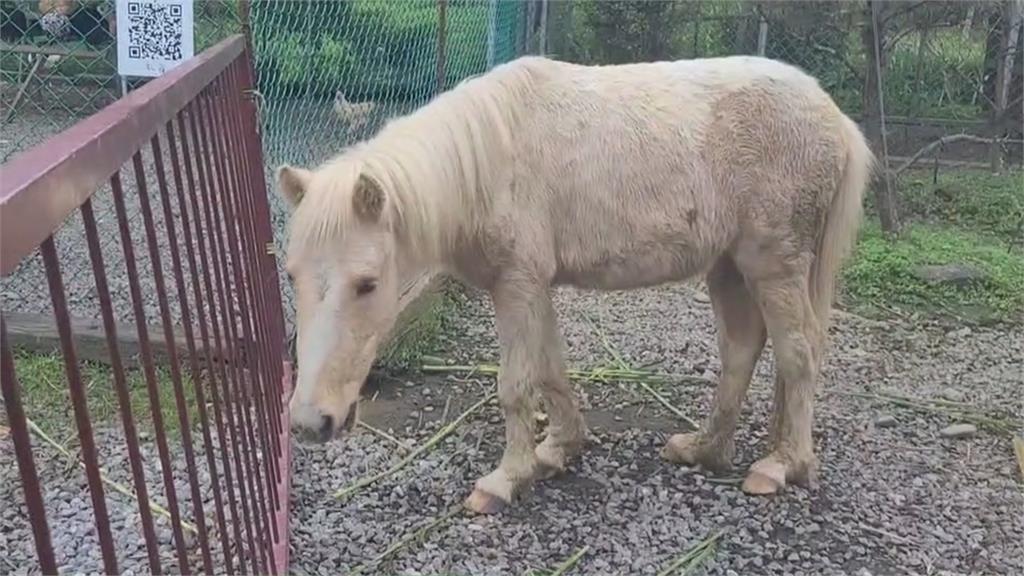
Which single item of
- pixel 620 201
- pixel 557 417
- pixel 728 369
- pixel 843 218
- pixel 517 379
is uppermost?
pixel 620 201

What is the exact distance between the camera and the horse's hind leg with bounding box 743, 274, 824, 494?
3.42 meters

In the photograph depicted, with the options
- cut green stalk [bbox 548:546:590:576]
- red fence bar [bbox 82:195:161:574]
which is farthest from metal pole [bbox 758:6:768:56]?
red fence bar [bbox 82:195:161:574]

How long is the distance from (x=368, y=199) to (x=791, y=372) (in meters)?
1.61

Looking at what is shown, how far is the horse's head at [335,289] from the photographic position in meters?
2.64

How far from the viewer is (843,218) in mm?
3451

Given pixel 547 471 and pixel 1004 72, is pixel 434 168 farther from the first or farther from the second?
pixel 1004 72

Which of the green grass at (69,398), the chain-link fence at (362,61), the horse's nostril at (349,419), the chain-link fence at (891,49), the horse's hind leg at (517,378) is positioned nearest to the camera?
the horse's nostril at (349,419)

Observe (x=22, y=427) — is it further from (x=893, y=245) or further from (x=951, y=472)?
(x=893, y=245)

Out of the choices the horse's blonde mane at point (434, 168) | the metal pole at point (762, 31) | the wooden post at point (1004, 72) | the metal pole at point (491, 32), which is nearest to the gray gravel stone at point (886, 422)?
the horse's blonde mane at point (434, 168)

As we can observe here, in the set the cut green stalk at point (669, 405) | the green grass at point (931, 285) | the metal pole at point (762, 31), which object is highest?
the metal pole at point (762, 31)

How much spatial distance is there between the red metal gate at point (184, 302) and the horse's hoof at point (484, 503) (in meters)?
0.59

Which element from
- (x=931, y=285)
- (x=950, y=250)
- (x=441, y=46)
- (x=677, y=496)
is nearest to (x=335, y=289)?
(x=677, y=496)

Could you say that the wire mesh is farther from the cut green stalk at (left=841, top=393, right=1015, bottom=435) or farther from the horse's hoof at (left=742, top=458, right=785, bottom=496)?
the horse's hoof at (left=742, top=458, right=785, bottom=496)

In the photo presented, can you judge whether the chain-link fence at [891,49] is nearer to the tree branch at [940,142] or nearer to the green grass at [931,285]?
the tree branch at [940,142]
